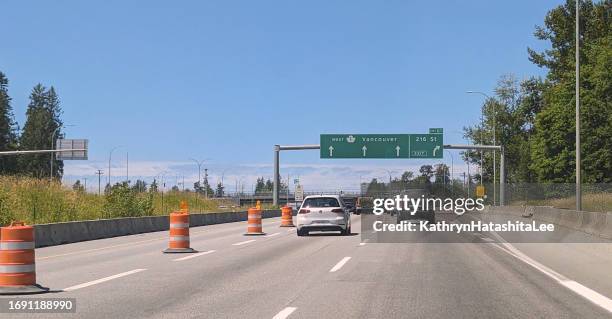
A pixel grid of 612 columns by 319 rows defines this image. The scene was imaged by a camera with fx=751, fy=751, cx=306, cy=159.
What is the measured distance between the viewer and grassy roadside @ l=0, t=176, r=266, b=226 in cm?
2917

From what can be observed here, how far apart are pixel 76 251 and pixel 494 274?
12.4 metres

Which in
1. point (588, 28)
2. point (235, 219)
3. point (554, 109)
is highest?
point (588, 28)

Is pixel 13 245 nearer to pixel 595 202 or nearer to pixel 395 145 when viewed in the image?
pixel 595 202

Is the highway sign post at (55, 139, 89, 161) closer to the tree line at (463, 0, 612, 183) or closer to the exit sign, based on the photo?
the exit sign

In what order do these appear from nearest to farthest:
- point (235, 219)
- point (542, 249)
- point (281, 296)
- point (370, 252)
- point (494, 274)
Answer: point (281, 296), point (494, 274), point (370, 252), point (542, 249), point (235, 219)

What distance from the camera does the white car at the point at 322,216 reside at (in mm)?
27859

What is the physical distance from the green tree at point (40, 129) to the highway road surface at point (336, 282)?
12636cm

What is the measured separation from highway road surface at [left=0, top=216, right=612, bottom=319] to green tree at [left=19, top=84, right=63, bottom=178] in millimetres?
126361

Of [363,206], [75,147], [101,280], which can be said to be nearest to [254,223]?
[101,280]

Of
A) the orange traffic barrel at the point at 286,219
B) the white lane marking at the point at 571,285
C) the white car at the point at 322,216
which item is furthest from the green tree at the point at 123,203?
the white lane marking at the point at 571,285

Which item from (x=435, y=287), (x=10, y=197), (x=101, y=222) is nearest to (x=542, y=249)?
(x=435, y=287)

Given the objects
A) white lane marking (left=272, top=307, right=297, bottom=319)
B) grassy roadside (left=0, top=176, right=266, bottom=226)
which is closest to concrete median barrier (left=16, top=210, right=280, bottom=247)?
grassy roadside (left=0, top=176, right=266, bottom=226)

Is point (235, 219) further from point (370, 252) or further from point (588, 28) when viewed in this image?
point (588, 28)

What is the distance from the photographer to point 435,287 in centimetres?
1213
